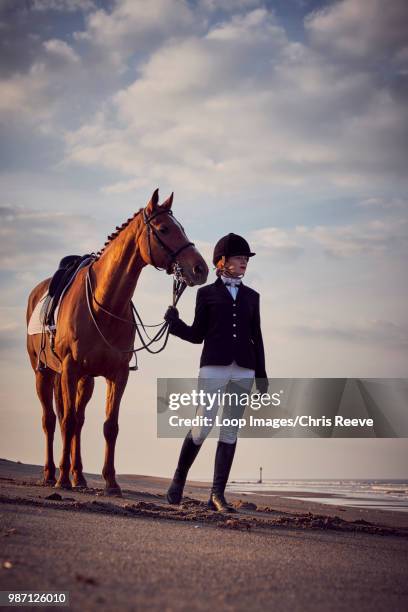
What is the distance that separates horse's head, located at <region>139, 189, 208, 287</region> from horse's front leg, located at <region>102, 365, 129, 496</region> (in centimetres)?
138

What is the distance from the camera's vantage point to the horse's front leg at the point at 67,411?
275 inches

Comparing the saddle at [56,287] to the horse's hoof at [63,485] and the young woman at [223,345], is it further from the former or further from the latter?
the young woman at [223,345]

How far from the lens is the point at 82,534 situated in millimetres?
3523

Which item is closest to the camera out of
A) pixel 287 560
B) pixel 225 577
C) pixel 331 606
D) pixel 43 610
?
pixel 43 610

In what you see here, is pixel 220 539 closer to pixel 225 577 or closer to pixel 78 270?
pixel 225 577

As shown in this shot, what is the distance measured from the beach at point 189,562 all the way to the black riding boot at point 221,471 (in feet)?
2.28

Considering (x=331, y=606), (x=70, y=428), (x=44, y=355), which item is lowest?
(x=331, y=606)

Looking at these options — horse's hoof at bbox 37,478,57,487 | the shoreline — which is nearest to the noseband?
the shoreline

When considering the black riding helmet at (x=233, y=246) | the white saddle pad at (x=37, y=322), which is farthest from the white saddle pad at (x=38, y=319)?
the black riding helmet at (x=233, y=246)

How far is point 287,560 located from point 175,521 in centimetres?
159

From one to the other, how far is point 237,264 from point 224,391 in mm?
1111

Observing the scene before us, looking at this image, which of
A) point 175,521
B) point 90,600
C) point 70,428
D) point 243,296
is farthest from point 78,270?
point 90,600

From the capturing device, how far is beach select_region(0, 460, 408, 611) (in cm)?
232

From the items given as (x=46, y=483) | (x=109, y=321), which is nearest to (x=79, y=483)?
(x=46, y=483)
